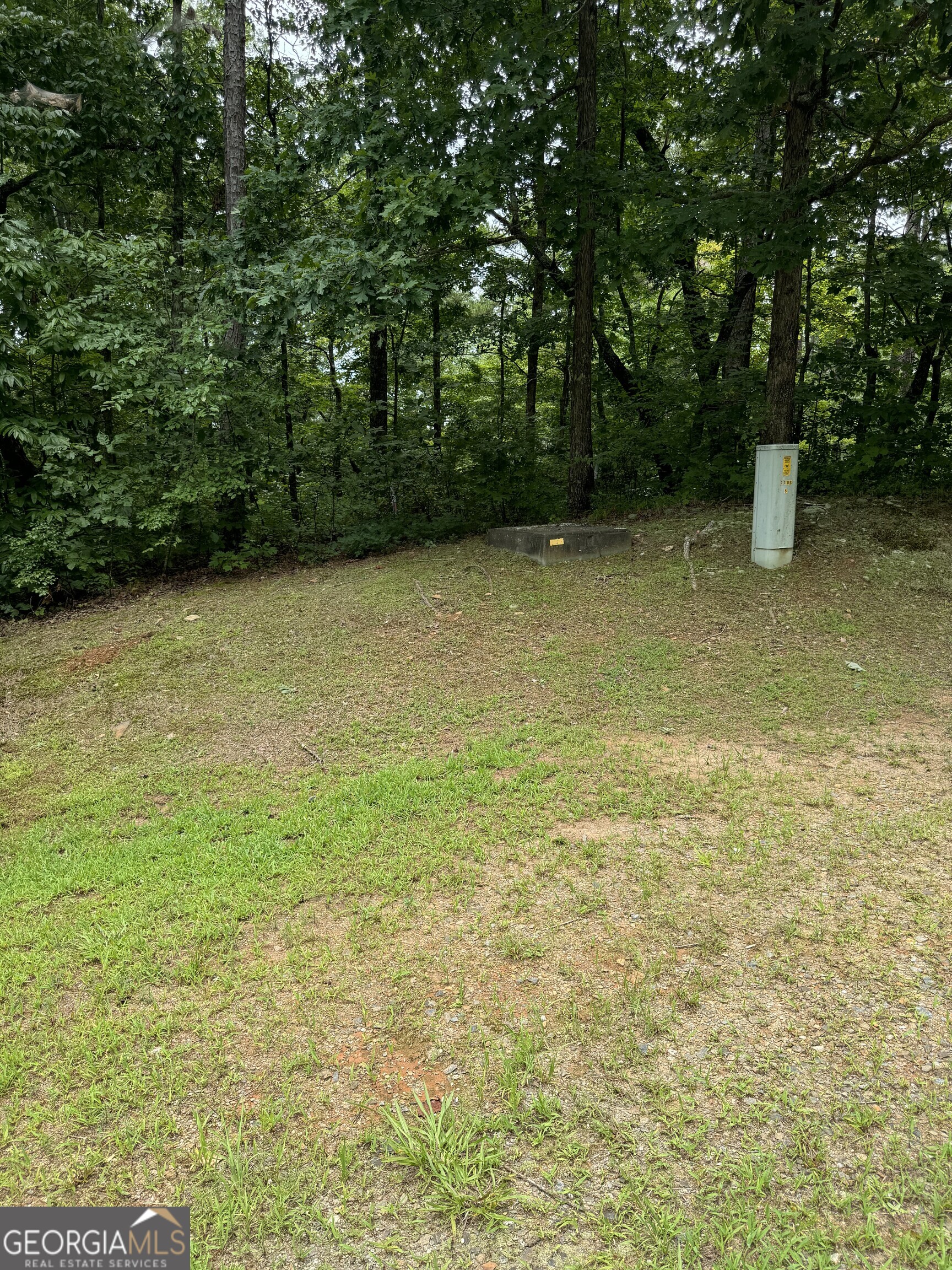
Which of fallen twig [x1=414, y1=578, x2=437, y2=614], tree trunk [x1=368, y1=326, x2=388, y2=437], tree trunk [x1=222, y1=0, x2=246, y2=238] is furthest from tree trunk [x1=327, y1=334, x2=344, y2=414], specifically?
fallen twig [x1=414, y1=578, x2=437, y2=614]

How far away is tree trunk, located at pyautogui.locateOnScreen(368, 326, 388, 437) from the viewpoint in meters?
9.14

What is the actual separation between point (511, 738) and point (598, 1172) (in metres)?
2.77

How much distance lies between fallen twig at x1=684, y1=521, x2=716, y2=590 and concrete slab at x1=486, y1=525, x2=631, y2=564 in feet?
1.90

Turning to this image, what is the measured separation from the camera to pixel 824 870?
3.07 meters

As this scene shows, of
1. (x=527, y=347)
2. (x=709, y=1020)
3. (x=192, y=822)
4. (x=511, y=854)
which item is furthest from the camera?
(x=527, y=347)

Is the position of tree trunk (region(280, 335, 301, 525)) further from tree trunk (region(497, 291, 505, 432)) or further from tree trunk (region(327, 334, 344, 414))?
tree trunk (region(497, 291, 505, 432))

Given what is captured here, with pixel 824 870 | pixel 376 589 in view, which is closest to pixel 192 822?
pixel 824 870

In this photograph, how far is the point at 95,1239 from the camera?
1793mm

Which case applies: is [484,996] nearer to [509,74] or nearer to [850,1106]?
[850,1106]

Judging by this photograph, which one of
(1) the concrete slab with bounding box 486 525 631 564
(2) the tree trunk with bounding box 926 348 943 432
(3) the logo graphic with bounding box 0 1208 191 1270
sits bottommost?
(3) the logo graphic with bounding box 0 1208 191 1270

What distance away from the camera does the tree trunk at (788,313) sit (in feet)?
22.1

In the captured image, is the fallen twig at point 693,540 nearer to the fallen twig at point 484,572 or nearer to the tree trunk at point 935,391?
the fallen twig at point 484,572

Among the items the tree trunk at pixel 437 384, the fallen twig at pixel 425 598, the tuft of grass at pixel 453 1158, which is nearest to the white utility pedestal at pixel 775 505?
the fallen twig at pixel 425 598

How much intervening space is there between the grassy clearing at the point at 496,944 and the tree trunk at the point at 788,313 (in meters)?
2.15
